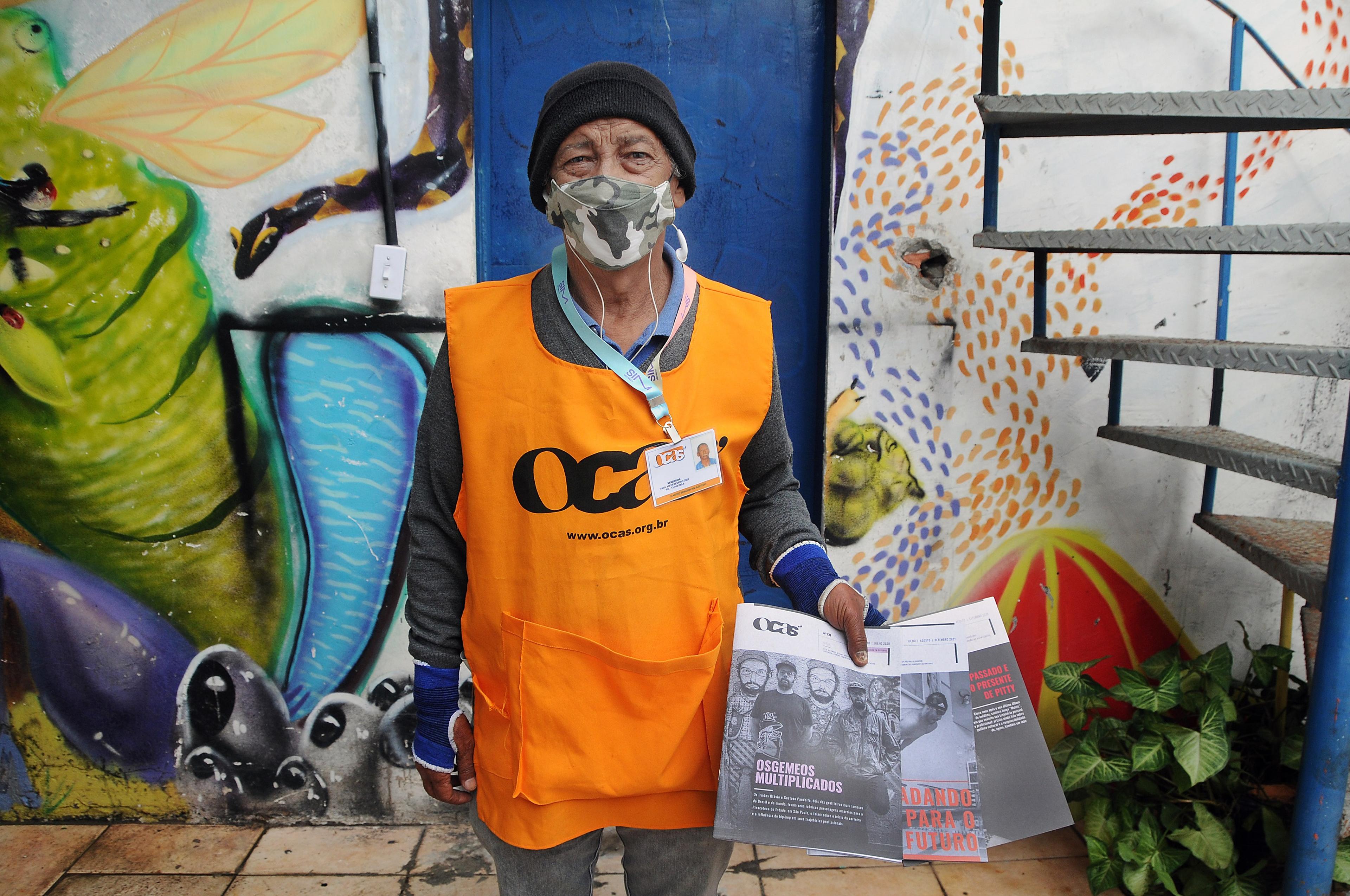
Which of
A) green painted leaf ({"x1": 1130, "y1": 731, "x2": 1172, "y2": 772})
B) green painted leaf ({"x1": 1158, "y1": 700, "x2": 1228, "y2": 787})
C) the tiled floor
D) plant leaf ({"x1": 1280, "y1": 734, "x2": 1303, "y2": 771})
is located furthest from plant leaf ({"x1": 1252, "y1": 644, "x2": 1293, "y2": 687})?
the tiled floor

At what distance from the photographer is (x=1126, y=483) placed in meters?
3.08

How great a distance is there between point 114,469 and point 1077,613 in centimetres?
354

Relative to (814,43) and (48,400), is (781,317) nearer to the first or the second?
(814,43)

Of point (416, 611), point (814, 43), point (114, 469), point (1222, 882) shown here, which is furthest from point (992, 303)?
point (114, 469)

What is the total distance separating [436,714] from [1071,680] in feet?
6.97

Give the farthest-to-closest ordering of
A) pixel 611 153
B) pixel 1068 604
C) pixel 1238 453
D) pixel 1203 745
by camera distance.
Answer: pixel 1068 604
pixel 1203 745
pixel 1238 453
pixel 611 153

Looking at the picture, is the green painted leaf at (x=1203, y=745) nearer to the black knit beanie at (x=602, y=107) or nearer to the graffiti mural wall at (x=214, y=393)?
the black knit beanie at (x=602, y=107)

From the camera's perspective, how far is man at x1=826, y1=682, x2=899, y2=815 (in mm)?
1455

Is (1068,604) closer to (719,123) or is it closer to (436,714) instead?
(719,123)

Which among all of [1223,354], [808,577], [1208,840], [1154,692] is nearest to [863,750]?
[808,577]

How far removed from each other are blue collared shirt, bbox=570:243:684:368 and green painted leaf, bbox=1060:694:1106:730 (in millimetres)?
2062

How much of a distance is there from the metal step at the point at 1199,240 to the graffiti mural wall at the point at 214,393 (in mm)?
1846

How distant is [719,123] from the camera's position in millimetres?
2883

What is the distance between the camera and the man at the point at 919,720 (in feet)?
4.87
